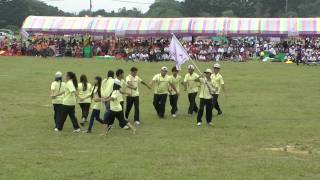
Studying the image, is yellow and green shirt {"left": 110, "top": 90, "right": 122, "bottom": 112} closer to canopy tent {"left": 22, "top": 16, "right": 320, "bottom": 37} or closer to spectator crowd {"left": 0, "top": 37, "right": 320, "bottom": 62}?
spectator crowd {"left": 0, "top": 37, "right": 320, "bottom": 62}

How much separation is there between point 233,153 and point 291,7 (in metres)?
123

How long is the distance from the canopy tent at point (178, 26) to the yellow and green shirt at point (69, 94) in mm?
35711

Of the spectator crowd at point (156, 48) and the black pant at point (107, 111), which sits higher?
the spectator crowd at point (156, 48)

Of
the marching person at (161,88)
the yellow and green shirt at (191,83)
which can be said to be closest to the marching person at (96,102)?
the marching person at (161,88)

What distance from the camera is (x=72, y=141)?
A: 1356 centimetres

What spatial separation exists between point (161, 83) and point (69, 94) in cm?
363

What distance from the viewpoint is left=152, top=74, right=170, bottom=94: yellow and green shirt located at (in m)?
17.6

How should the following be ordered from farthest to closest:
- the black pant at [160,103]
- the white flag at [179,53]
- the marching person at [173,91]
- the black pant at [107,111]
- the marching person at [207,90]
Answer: the white flag at [179,53] → the marching person at [173,91] → the black pant at [160,103] → the marching person at [207,90] → the black pant at [107,111]

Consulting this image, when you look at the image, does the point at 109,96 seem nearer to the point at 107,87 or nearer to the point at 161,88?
the point at 107,87

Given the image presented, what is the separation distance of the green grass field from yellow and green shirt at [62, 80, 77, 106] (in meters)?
0.80

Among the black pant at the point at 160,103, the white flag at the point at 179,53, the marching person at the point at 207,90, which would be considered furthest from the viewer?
the white flag at the point at 179,53

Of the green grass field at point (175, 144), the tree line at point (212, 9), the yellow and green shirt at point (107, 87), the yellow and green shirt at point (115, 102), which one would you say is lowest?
the green grass field at point (175, 144)

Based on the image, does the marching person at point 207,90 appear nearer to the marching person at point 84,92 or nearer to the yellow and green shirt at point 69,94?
the marching person at point 84,92

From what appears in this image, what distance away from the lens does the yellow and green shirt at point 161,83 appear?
1759 centimetres
